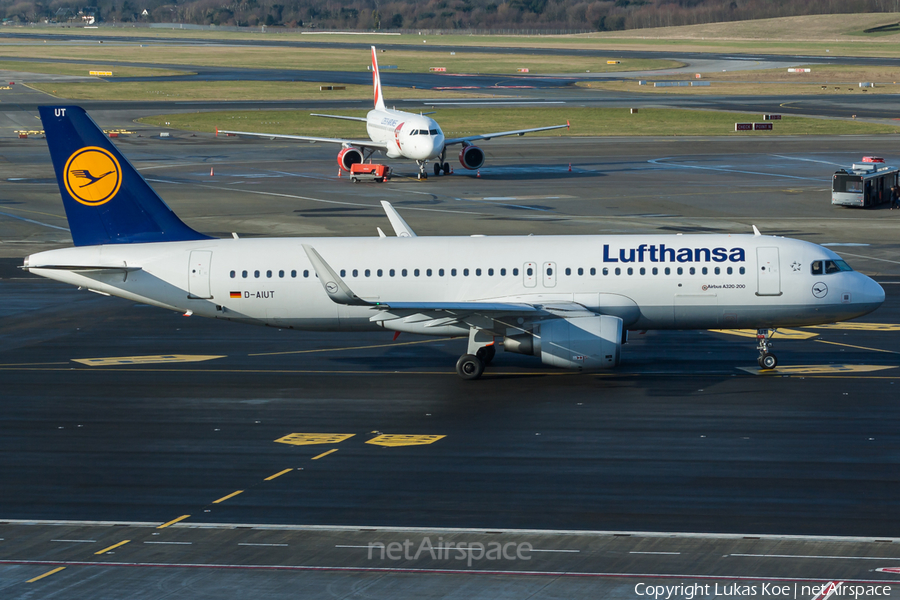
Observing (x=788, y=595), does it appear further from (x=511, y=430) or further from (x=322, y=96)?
(x=322, y=96)

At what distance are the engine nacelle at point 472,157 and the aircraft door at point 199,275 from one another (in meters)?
54.2

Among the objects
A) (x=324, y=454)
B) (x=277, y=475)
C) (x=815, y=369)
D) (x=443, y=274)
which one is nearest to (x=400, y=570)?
(x=277, y=475)

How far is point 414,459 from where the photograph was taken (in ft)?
90.9

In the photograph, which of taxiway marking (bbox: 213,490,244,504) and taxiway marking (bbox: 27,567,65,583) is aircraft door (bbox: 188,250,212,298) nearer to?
taxiway marking (bbox: 213,490,244,504)

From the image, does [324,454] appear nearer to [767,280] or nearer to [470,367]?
[470,367]

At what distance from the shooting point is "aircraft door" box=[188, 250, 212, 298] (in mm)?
36188

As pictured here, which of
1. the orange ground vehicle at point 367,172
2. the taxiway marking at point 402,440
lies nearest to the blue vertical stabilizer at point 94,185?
the taxiway marking at point 402,440

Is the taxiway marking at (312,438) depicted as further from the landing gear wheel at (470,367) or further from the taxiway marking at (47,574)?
the taxiway marking at (47,574)

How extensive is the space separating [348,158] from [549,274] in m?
55.8

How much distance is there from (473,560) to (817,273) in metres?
19.2

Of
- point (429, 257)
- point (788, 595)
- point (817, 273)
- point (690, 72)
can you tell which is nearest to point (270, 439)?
point (429, 257)

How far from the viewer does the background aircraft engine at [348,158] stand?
3492 inches

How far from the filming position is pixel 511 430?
2998 centimetres

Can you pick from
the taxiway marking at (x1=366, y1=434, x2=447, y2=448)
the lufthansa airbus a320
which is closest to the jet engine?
the lufthansa airbus a320
